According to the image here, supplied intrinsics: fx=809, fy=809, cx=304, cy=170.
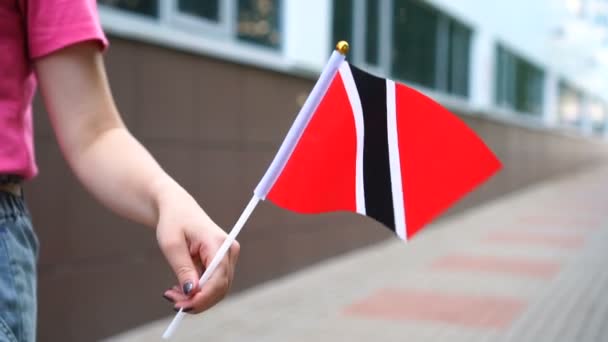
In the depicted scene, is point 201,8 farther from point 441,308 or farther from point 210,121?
point 441,308

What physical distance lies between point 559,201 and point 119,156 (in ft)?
47.7

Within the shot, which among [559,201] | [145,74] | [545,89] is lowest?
[559,201]

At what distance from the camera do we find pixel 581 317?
212 inches

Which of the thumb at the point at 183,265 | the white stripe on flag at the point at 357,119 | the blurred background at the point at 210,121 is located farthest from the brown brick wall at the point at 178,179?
the thumb at the point at 183,265

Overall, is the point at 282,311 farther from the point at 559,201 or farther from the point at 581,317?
the point at 559,201

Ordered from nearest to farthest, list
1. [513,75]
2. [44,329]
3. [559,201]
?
[44,329] → [559,201] → [513,75]

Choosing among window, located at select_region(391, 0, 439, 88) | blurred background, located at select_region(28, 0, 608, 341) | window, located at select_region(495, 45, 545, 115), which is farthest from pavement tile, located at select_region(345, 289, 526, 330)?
window, located at select_region(495, 45, 545, 115)

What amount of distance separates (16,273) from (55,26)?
1.20 feet

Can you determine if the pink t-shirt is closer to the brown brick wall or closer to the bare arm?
the bare arm

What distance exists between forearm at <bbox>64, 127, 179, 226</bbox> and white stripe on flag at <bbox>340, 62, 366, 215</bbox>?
1.22ft

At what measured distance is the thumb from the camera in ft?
3.42

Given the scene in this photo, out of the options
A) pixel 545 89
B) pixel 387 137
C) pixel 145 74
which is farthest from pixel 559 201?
pixel 387 137

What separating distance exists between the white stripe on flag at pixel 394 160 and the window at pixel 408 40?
243 inches

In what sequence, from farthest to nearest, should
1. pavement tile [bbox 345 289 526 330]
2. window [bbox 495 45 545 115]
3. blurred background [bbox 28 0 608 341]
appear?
window [bbox 495 45 545 115], pavement tile [bbox 345 289 526 330], blurred background [bbox 28 0 608 341]
